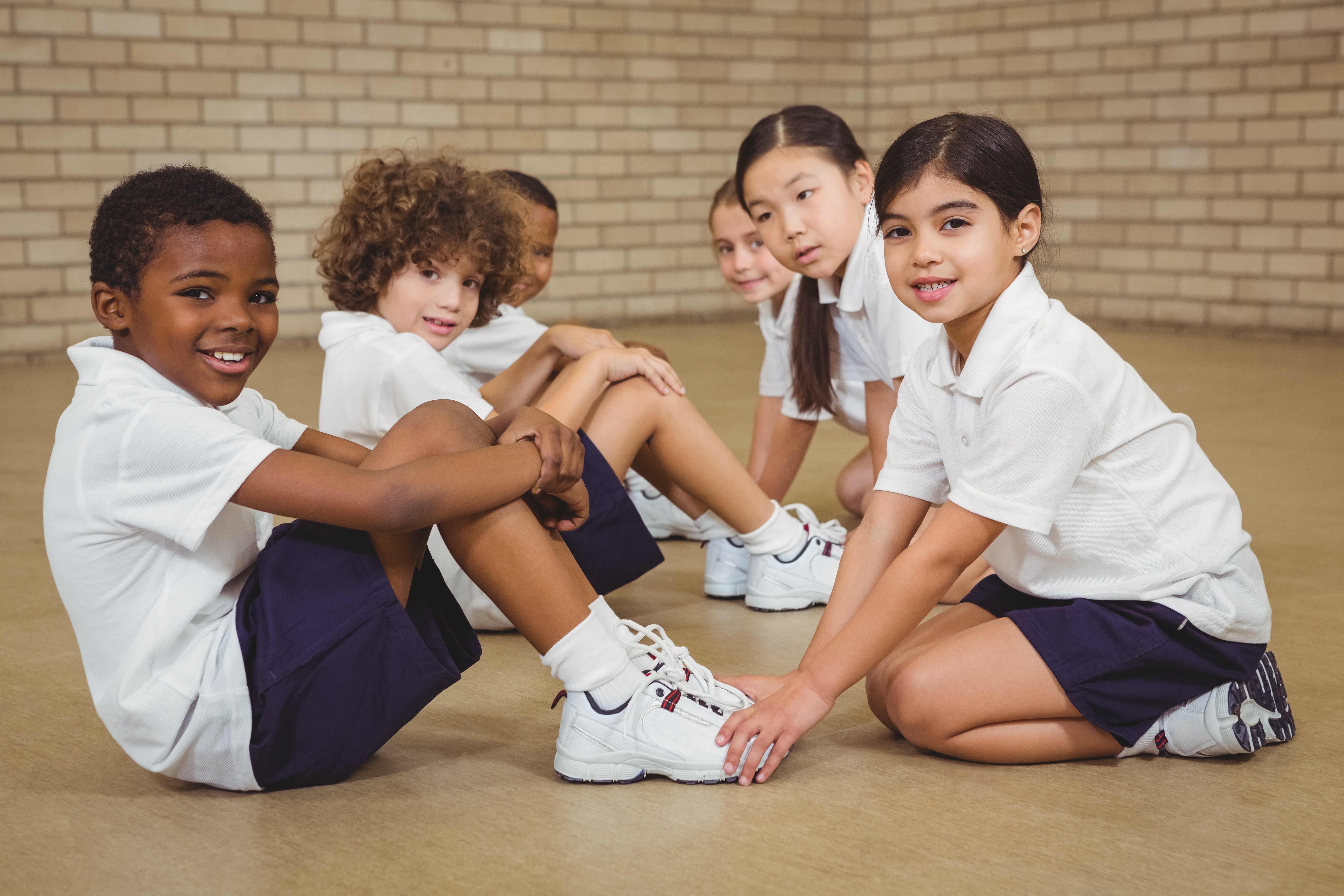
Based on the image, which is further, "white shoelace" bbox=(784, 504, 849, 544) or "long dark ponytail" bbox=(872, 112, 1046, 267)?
"white shoelace" bbox=(784, 504, 849, 544)

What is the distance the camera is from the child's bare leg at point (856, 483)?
2764 mm

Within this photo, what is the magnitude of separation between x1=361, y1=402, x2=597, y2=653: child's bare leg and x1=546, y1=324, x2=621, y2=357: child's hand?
777 millimetres

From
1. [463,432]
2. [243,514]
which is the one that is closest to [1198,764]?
[463,432]

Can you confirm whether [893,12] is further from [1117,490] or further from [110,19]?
[1117,490]

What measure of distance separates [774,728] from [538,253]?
1.69 meters

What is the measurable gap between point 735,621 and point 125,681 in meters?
1.09

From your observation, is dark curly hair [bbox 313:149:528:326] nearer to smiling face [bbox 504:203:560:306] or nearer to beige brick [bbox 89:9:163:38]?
smiling face [bbox 504:203:560:306]

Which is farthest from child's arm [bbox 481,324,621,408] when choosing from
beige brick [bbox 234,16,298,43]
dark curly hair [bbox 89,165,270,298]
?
beige brick [bbox 234,16,298,43]

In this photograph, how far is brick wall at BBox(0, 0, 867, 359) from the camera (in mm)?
5633

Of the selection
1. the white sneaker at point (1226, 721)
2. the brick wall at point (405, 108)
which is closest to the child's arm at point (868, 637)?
the white sneaker at point (1226, 721)

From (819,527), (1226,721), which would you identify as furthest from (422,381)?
(1226,721)

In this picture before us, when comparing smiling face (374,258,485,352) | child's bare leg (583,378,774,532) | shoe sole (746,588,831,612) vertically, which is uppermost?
smiling face (374,258,485,352)

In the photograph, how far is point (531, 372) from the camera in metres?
2.30

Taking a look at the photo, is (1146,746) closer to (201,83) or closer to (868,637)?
(868,637)
